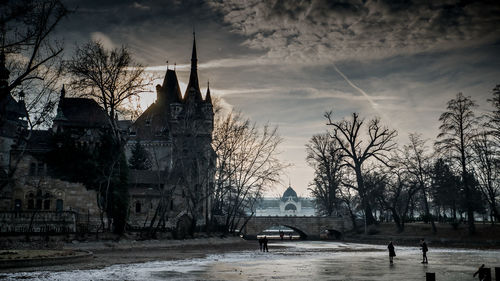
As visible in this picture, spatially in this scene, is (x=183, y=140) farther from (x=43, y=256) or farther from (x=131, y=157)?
(x=131, y=157)

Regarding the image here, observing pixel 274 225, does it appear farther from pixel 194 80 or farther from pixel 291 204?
pixel 291 204

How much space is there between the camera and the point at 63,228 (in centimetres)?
3647

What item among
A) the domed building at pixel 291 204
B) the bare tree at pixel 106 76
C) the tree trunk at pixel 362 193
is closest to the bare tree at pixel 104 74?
the bare tree at pixel 106 76

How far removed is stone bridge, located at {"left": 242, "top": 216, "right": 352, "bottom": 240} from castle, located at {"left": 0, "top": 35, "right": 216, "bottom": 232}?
8008mm

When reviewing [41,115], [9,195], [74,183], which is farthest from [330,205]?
[41,115]

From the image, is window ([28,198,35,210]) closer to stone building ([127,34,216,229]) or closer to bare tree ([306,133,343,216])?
stone building ([127,34,216,229])

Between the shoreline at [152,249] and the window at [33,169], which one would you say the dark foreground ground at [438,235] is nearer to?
the shoreline at [152,249]

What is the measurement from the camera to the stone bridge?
2542 inches

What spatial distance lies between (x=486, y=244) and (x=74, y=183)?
39923mm

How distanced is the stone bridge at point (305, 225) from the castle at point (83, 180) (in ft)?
26.3

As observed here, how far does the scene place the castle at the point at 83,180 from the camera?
38.5m

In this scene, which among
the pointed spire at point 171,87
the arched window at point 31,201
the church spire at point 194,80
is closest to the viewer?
the arched window at point 31,201

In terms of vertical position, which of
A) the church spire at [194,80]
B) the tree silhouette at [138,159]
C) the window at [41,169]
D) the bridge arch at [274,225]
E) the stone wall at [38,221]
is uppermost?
the church spire at [194,80]

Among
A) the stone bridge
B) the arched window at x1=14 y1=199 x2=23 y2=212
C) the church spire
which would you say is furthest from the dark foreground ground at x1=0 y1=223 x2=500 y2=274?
the church spire
